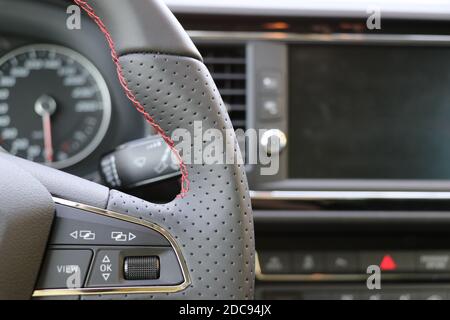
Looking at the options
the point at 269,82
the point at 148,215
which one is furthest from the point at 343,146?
the point at 148,215

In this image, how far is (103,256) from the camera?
791mm

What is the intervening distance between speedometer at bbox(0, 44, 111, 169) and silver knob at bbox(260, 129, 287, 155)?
1.13 ft

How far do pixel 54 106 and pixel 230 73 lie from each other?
1.27 ft

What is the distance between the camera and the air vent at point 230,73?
1.46m

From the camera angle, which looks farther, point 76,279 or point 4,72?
point 4,72

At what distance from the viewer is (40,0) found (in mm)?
1488

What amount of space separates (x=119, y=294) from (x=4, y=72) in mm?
884

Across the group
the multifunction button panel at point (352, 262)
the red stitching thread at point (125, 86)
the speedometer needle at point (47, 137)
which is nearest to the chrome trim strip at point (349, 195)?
the multifunction button panel at point (352, 262)

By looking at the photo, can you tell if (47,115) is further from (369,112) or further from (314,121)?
(369,112)

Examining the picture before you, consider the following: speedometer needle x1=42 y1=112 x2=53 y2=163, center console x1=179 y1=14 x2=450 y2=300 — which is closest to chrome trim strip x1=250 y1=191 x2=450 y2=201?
center console x1=179 y1=14 x2=450 y2=300

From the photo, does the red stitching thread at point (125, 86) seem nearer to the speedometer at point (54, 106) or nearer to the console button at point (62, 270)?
the console button at point (62, 270)
